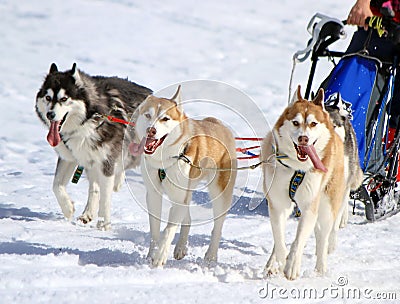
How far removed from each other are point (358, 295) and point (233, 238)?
5.08 ft

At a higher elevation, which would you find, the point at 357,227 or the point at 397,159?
the point at 397,159

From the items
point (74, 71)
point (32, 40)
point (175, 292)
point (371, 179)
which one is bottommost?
point (175, 292)

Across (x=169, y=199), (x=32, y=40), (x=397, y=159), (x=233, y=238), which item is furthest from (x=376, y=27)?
(x=32, y=40)

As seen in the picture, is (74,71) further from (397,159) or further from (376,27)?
(397,159)

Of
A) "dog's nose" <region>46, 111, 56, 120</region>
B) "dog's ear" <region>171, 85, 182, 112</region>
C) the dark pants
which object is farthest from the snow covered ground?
the dark pants

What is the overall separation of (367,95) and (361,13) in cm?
62

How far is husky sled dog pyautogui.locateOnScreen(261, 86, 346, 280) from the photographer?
Result: 342cm

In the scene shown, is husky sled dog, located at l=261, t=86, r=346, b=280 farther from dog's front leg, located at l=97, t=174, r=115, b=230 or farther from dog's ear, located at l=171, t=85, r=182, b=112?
dog's front leg, located at l=97, t=174, r=115, b=230

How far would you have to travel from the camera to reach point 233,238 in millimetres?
4633

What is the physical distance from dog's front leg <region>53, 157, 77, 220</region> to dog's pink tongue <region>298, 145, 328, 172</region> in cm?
206

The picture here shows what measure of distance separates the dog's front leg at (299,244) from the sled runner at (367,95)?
1016 mm

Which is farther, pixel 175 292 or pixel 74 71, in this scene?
pixel 74 71

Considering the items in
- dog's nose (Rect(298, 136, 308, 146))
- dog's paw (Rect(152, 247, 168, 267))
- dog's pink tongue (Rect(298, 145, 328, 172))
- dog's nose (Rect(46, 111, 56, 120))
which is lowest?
dog's paw (Rect(152, 247, 168, 267))

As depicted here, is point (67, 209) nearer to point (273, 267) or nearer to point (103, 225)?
point (103, 225)
